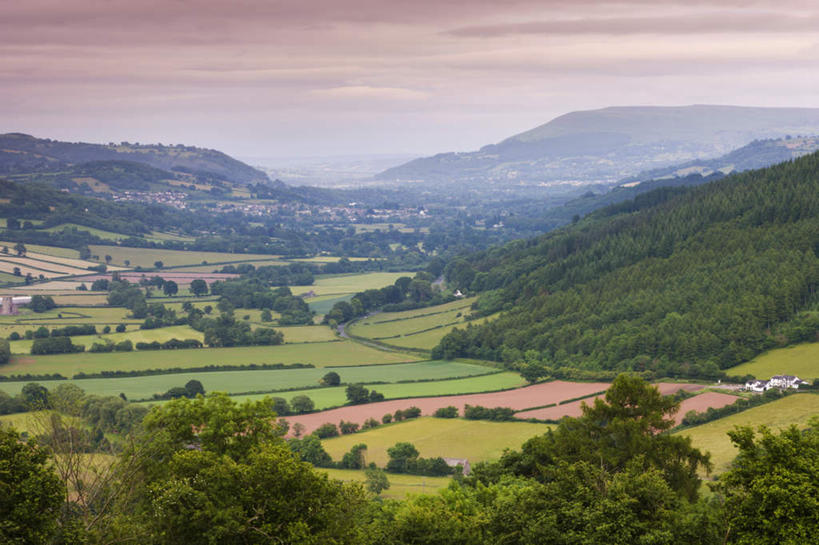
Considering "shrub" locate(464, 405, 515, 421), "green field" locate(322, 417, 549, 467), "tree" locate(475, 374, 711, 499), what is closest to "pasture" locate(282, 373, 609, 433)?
"shrub" locate(464, 405, 515, 421)

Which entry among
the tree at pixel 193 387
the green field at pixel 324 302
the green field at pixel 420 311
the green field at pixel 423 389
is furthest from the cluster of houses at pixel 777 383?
the green field at pixel 324 302

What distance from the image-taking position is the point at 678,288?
277 feet

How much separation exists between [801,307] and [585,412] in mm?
48950

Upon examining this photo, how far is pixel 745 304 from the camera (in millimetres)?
73125

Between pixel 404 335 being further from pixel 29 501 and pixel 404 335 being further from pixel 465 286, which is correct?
pixel 29 501

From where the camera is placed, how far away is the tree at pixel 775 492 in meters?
20.7

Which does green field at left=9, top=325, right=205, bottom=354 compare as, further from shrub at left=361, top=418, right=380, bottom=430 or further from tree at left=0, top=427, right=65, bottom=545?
tree at left=0, top=427, right=65, bottom=545

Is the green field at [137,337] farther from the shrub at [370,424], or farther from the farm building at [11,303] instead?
the shrub at [370,424]

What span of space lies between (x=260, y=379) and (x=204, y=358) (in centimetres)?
1282

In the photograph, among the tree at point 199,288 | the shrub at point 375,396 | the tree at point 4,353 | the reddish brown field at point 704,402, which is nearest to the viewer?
the reddish brown field at point 704,402

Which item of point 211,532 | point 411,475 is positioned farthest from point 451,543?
point 411,475

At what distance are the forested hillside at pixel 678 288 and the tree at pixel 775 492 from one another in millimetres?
44439

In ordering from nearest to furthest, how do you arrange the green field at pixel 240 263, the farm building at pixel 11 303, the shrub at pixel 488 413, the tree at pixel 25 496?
the tree at pixel 25 496 < the shrub at pixel 488 413 < the farm building at pixel 11 303 < the green field at pixel 240 263

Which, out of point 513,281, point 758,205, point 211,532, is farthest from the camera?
point 513,281
